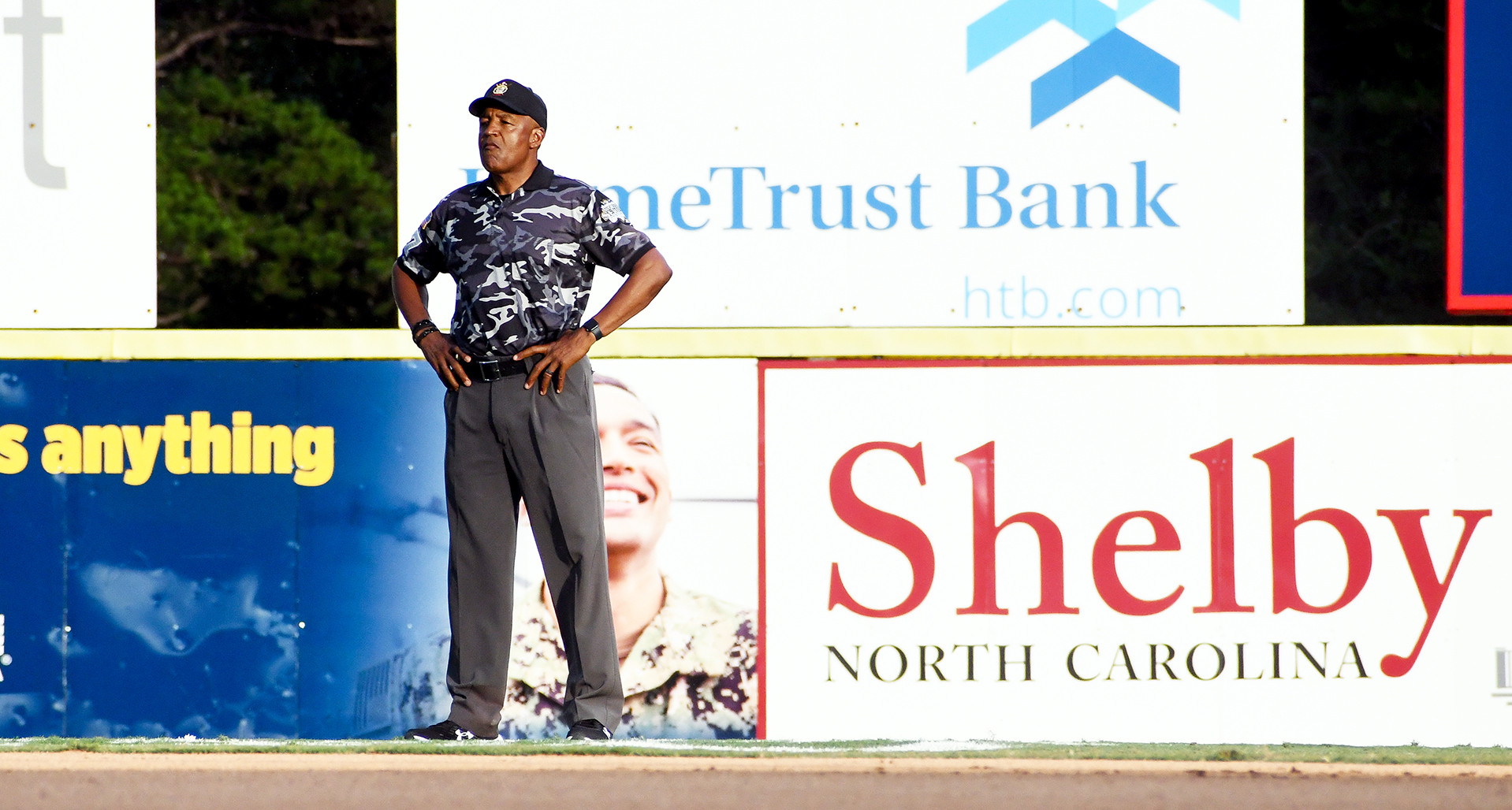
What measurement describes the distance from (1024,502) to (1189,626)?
627 mm

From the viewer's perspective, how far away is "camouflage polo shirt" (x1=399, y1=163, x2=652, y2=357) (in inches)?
212

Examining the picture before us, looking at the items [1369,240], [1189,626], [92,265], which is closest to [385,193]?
[1369,240]

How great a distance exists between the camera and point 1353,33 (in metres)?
16.5

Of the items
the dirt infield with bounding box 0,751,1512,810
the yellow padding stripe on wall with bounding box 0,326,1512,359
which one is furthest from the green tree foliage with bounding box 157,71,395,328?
the dirt infield with bounding box 0,751,1512,810

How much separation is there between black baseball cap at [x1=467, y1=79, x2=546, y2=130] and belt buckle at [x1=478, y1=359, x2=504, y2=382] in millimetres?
668

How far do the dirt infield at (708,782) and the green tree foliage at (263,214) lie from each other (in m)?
11.9

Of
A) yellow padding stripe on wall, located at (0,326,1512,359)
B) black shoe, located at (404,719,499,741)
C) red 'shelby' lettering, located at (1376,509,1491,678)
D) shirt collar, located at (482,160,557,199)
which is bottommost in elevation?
black shoe, located at (404,719,499,741)

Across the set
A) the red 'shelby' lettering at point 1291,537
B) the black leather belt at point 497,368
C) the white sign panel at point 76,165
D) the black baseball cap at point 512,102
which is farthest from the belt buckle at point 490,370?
the red 'shelby' lettering at point 1291,537

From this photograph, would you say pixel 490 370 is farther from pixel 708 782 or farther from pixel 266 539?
pixel 708 782

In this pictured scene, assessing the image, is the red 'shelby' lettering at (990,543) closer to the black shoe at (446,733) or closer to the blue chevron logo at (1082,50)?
the blue chevron logo at (1082,50)

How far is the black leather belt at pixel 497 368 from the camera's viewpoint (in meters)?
5.37

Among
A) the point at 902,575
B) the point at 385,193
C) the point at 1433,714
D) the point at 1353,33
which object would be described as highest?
the point at 1353,33

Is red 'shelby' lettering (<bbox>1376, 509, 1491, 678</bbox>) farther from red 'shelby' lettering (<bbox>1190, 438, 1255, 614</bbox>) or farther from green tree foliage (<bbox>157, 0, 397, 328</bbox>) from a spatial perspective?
green tree foliage (<bbox>157, 0, 397, 328</bbox>)

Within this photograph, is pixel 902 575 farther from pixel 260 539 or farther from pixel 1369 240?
pixel 1369 240
